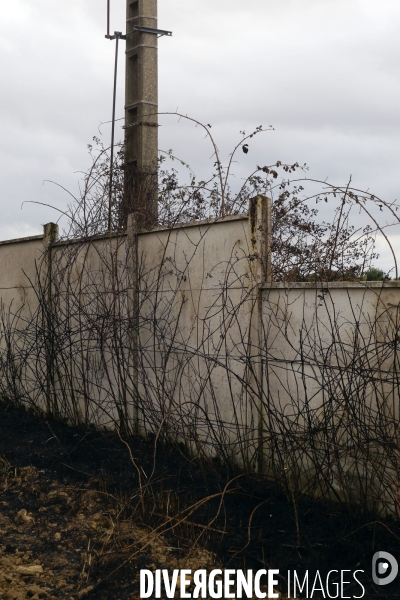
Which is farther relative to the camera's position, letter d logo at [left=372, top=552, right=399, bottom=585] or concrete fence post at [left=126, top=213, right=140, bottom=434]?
concrete fence post at [left=126, top=213, right=140, bottom=434]

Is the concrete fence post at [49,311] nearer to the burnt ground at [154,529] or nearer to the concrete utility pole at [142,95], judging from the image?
the burnt ground at [154,529]

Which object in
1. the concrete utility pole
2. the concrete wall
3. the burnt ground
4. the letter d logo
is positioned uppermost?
the concrete utility pole

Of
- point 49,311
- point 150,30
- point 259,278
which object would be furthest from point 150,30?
point 259,278

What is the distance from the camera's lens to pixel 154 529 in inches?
158

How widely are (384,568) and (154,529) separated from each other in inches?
49.5

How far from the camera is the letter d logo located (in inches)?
141

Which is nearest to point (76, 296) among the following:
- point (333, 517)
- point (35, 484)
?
point (35, 484)

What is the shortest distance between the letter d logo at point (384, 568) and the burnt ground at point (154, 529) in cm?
4

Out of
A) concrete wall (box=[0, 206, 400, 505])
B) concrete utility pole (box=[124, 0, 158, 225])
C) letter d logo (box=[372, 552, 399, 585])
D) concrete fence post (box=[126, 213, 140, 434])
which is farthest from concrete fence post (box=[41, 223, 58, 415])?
letter d logo (box=[372, 552, 399, 585])

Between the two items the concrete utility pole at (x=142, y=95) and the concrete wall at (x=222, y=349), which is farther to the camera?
the concrete utility pole at (x=142, y=95)

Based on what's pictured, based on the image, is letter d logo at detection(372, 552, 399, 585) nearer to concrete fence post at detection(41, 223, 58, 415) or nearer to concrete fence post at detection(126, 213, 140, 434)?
concrete fence post at detection(126, 213, 140, 434)

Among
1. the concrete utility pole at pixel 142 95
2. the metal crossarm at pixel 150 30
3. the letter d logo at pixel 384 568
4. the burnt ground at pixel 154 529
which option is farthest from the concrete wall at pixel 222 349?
the metal crossarm at pixel 150 30

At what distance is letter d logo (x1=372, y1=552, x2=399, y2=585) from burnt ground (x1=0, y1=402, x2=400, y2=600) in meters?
0.04

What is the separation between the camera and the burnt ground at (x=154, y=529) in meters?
3.63
